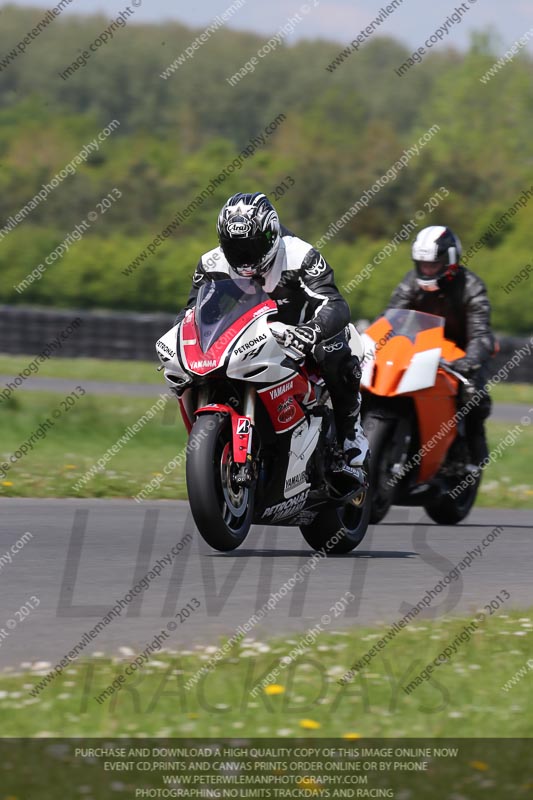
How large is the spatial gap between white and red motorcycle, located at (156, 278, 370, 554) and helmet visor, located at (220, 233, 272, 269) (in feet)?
0.33

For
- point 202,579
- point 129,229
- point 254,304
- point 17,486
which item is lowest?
point 129,229

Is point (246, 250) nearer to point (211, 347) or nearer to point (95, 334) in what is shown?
point (211, 347)

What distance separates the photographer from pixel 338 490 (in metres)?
8.20

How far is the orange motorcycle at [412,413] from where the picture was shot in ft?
31.8

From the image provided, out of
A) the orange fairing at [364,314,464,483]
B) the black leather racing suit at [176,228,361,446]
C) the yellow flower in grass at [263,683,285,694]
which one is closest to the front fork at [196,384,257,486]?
the black leather racing suit at [176,228,361,446]

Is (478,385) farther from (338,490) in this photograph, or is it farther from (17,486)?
(17,486)

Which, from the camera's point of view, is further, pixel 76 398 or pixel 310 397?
pixel 76 398

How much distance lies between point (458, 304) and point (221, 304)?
3.40 m

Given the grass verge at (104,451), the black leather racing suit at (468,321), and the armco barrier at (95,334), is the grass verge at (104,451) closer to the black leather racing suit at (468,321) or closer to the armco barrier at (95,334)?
the black leather racing suit at (468,321)

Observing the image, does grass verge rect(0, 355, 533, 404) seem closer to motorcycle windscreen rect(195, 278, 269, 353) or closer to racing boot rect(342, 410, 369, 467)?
racing boot rect(342, 410, 369, 467)

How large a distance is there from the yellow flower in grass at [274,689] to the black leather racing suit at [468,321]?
5388mm

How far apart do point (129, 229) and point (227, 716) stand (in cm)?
5719

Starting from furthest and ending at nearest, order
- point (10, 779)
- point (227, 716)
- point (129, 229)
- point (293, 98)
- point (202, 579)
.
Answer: point (293, 98) < point (129, 229) < point (202, 579) < point (227, 716) < point (10, 779)

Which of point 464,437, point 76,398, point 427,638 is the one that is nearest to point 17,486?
point 464,437
